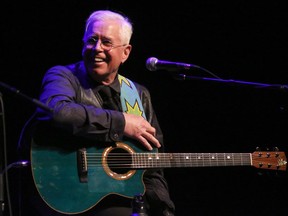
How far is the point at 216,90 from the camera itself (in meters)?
4.50

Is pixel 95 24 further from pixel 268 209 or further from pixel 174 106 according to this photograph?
pixel 268 209

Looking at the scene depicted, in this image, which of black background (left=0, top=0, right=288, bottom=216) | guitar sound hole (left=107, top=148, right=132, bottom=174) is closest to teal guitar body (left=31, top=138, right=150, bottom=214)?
guitar sound hole (left=107, top=148, right=132, bottom=174)

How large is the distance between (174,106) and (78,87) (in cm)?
172

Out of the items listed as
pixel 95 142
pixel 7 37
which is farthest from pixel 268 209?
pixel 7 37

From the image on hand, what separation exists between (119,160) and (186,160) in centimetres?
59

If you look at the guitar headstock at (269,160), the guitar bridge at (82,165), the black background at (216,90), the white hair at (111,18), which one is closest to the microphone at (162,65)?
the white hair at (111,18)

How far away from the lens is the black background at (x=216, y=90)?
4254mm

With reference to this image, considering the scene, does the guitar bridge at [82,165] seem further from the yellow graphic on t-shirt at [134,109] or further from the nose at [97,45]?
the nose at [97,45]

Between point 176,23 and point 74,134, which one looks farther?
point 176,23

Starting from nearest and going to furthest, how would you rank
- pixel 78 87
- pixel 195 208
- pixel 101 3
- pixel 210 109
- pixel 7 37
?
pixel 78 87 < pixel 7 37 < pixel 101 3 < pixel 195 208 < pixel 210 109

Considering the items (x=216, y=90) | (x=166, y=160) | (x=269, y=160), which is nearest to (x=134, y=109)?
(x=166, y=160)

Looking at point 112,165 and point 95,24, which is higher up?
point 95,24

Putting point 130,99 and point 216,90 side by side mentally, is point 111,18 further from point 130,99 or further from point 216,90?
point 216,90

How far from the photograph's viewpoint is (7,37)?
11.1ft
